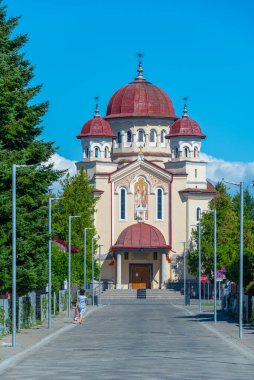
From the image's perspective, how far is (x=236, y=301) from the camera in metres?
59.2

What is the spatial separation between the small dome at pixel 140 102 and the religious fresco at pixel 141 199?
37.4 feet

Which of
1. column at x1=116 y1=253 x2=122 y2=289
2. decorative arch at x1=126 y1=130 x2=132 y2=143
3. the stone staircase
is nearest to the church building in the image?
column at x1=116 y1=253 x2=122 y2=289

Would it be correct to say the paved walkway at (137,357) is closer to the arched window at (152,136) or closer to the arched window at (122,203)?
the arched window at (122,203)

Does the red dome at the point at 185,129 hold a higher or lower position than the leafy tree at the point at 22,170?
higher

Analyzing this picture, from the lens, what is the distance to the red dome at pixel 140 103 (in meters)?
135

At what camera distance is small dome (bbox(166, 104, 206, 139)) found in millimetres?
128500

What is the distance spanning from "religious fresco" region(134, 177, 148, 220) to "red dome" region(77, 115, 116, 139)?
8.21 meters

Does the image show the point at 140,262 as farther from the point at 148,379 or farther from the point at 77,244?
the point at 148,379

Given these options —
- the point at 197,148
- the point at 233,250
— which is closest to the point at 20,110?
the point at 233,250

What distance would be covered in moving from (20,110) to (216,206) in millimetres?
82774

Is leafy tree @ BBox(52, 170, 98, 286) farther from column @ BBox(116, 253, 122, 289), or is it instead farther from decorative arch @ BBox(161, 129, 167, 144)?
decorative arch @ BBox(161, 129, 167, 144)

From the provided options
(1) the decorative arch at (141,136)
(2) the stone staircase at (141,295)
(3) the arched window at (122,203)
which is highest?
(1) the decorative arch at (141,136)

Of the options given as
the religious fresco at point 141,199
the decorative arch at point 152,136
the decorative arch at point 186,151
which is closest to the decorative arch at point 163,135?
the decorative arch at point 152,136

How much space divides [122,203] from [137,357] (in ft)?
317
